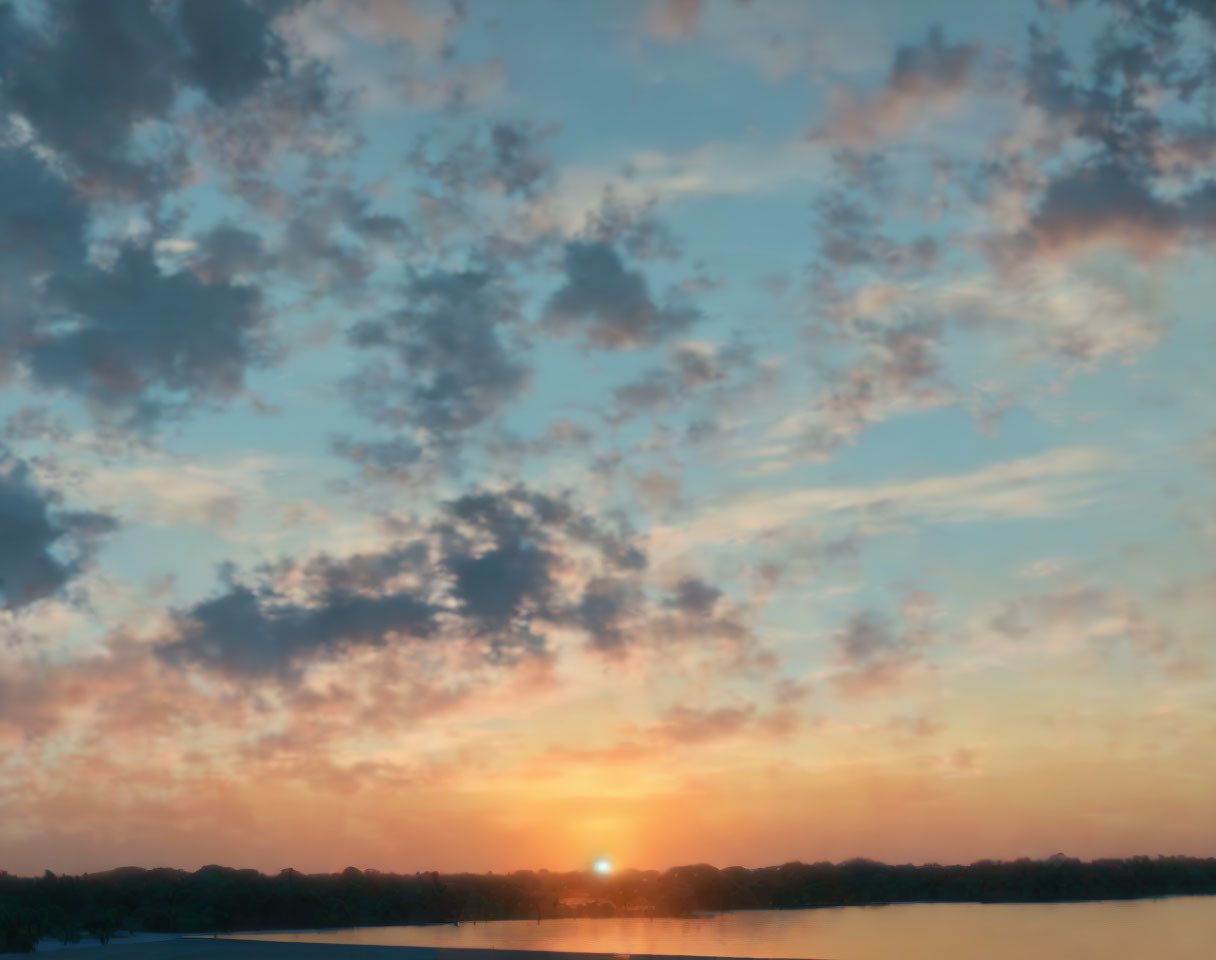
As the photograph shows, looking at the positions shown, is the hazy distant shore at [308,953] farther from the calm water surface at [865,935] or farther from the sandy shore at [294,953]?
the calm water surface at [865,935]

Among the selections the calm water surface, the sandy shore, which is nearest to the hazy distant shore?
the sandy shore

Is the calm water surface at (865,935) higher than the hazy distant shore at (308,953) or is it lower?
lower

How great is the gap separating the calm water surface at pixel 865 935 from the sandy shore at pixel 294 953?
1855 centimetres

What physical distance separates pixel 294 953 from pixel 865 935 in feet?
260

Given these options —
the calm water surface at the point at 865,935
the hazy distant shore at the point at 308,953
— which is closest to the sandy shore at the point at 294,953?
the hazy distant shore at the point at 308,953

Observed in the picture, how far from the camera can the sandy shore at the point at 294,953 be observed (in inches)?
1065

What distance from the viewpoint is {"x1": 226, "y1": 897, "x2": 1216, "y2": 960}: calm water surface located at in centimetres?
6919

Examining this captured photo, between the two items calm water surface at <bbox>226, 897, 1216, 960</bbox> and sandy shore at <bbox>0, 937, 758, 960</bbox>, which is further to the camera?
calm water surface at <bbox>226, 897, 1216, 960</bbox>

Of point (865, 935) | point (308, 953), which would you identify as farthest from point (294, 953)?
point (865, 935)

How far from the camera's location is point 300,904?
73062 mm

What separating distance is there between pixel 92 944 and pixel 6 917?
3184 mm

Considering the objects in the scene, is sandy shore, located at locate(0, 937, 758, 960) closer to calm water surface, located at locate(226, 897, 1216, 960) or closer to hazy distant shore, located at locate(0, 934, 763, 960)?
hazy distant shore, located at locate(0, 934, 763, 960)

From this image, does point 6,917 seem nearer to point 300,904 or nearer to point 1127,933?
point 300,904

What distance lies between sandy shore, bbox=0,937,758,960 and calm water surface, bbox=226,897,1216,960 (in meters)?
18.6
